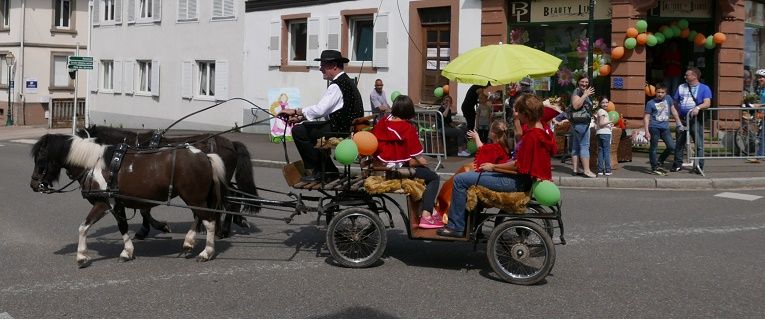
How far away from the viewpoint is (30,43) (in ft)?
136

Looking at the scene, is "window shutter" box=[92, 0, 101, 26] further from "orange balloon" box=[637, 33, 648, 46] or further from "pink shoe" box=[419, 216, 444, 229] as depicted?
"pink shoe" box=[419, 216, 444, 229]

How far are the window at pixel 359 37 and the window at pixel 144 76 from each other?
11511 mm

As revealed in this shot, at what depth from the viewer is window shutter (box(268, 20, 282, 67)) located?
996 inches

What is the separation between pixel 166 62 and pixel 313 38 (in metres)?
8.56

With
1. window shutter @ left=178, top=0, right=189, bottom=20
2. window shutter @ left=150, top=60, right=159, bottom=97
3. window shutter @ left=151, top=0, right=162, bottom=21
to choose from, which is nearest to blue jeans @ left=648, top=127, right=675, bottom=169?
window shutter @ left=178, top=0, right=189, bottom=20

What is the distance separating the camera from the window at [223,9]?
89.8ft

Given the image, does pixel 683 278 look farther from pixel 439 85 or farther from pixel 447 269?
pixel 439 85

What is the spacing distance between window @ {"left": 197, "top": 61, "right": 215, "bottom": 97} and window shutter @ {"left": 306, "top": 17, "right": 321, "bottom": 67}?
545cm

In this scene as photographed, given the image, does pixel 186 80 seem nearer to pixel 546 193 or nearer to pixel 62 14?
pixel 62 14

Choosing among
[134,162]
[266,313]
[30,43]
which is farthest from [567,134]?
[30,43]

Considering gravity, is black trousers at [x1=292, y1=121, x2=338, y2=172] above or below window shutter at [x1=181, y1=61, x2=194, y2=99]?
below

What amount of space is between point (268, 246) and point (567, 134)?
9071 millimetres

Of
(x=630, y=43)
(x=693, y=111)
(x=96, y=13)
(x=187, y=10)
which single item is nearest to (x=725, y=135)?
(x=693, y=111)

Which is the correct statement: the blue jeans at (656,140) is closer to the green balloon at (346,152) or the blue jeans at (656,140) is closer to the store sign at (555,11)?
the store sign at (555,11)
